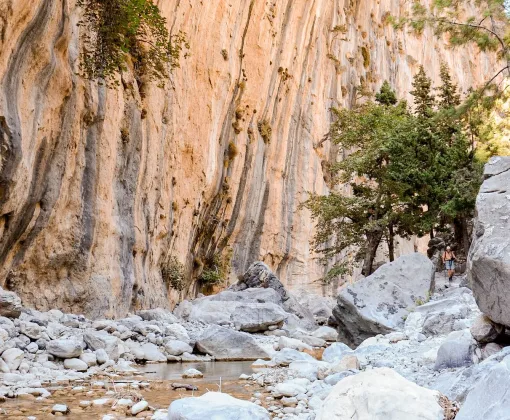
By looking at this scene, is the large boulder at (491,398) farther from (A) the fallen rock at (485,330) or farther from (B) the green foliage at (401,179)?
(B) the green foliage at (401,179)

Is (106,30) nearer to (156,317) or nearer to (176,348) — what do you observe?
(156,317)

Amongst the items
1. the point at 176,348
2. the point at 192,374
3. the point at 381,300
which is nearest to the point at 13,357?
the point at 192,374

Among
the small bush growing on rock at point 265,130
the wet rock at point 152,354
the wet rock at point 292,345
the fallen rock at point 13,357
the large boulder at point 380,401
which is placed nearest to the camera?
the large boulder at point 380,401

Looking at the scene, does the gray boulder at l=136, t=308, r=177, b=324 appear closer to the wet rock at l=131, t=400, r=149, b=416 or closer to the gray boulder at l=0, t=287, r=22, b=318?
the gray boulder at l=0, t=287, r=22, b=318

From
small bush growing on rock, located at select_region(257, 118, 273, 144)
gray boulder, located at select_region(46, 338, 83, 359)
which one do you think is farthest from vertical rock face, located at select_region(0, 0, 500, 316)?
gray boulder, located at select_region(46, 338, 83, 359)

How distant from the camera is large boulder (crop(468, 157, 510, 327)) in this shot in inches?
211

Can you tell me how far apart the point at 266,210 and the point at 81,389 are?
2206 cm

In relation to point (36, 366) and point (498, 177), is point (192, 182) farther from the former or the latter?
point (498, 177)

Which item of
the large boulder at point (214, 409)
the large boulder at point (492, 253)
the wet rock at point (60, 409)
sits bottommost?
the wet rock at point (60, 409)

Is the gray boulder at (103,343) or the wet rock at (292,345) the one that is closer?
the gray boulder at (103,343)

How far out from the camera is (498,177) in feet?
21.1

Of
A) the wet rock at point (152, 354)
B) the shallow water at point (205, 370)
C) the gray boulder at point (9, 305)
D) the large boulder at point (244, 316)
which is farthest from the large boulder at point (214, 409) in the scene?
the large boulder at point (244, 316)

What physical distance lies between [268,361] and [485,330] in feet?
17.7

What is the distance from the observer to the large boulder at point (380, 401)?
13.1 ft
